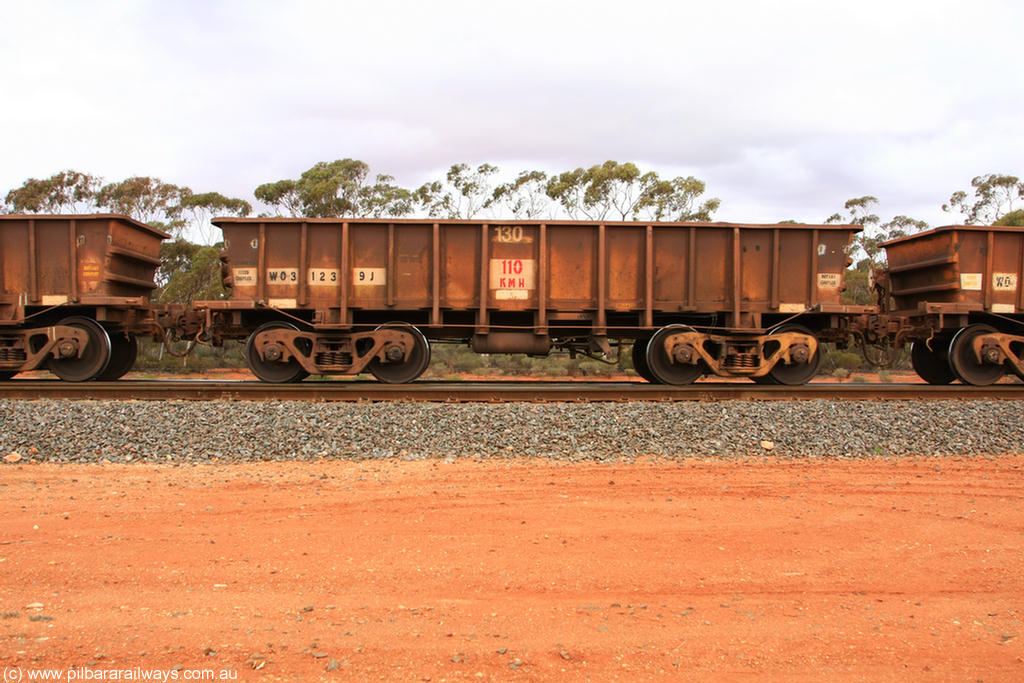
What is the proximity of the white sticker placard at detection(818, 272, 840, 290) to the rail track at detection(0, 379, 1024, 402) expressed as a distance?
6.01 feet

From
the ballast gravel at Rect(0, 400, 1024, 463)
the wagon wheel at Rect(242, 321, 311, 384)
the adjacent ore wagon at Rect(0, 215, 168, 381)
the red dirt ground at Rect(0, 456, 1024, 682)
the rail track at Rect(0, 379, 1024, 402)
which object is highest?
the adjacent ore wagon at Rect(0, 215, 168, 381)

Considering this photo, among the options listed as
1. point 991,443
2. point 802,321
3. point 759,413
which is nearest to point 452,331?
point 759,413

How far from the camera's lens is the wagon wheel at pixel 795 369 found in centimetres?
1066

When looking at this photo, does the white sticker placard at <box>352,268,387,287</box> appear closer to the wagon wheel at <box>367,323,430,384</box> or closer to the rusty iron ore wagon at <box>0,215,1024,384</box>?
the rusty iron ore wagon at <box>0,215,1024,384</box>

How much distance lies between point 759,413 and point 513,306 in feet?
14.2

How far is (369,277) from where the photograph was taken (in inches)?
420

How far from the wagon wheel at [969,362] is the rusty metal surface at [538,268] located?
7.82ft

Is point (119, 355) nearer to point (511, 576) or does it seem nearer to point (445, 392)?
point (445, 392)

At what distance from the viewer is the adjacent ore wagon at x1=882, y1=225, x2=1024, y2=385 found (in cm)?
1076

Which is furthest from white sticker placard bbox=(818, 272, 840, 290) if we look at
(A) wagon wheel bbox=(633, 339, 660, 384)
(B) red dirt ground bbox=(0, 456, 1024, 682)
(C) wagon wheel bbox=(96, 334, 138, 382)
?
(C) wagon wheel bbox=(96, 334, 138, 382)

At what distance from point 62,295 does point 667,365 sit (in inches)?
398

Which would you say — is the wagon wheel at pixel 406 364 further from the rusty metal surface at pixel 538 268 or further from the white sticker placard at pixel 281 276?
the white sticker placard at pixel 281 276

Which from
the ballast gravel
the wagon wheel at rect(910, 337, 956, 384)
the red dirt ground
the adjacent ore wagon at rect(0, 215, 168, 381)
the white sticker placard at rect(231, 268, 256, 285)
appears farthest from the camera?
the wagon wheel at rect(910, 337, 956, 384)

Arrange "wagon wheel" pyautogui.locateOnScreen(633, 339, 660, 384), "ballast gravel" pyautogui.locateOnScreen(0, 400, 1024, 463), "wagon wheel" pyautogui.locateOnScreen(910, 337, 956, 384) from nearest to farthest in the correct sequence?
"ballast gravel" pyautogui.locateOnScreen(0, 400, 1024, 463)
"wagon wheel" pyautogui.locateOnScreen(633, 339, 660, 384)
"wagon wheel" pyautogui.locateOnScreen(910, 337, 956, 384)
